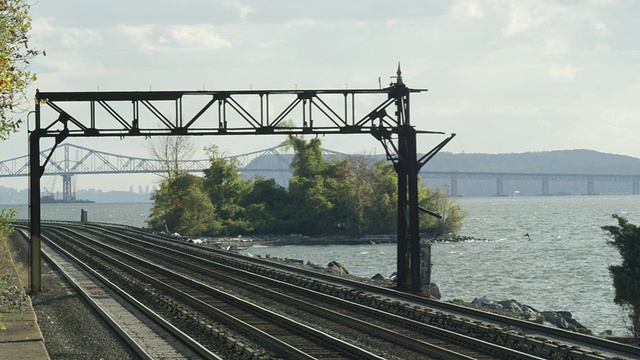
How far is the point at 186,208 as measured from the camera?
114m

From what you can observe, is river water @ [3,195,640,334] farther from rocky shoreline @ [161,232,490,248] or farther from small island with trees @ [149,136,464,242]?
small island with trees @ [149,136,464,242]

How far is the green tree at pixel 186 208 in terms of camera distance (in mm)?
114188

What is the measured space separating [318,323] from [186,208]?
89.5m

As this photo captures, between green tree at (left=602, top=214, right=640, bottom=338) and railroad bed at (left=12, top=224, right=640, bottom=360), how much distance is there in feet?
27.8

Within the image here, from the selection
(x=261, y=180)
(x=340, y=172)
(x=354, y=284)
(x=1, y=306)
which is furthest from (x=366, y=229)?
(x=1, y=306)

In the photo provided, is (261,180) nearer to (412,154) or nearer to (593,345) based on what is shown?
(412,154)

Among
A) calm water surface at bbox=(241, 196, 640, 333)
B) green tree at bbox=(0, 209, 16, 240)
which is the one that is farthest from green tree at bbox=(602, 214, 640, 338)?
green tree at bbox=(0, 209, 16, 240)

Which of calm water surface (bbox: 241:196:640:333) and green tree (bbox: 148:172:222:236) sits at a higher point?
green tree (bbox: 148:172:222:236)

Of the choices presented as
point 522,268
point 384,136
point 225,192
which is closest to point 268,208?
point 225,192

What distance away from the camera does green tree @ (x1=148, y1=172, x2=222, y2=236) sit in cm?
11419

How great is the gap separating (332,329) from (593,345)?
6.91 m

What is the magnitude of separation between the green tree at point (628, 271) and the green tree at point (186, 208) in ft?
267

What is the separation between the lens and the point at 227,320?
2734 cm

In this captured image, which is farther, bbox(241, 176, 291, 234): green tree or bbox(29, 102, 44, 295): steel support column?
bbox(241, 176, 291, 234): green tree
